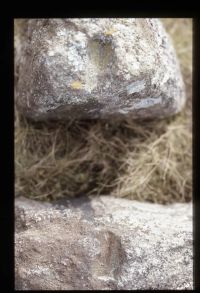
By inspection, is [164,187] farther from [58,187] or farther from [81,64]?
[81,64]

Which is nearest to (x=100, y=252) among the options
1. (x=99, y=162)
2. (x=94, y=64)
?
(x=99, y=162)

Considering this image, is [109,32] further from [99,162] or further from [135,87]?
[99,162]

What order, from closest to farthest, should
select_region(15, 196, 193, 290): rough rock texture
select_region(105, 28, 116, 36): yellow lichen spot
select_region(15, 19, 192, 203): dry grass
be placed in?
select_region(105, 28, 116, 36): yellow lichen spot < select_region(15, 196, 193, 290): rough rock texture < select_region(15, 19, 192, 203): dry grass

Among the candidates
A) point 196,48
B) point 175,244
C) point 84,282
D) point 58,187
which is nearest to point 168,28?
point 196,48

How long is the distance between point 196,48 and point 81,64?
0.66m

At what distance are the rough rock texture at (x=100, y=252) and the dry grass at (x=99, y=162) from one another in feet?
0.80

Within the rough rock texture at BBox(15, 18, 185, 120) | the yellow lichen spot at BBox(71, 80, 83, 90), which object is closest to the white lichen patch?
the rough rock texture at BBox(15, 18, 185, 120)

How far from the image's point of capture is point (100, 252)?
146cm

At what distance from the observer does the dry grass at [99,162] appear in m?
1.80

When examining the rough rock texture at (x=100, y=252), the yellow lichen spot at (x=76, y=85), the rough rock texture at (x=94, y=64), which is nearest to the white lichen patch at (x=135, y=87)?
the rough rock texture at (x=94, y=64)

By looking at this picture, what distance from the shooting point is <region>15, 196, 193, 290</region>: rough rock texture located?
144cm

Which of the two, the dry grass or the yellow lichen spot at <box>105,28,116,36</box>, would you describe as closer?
the yellow lichen spot at <box>105,28,116,36</box>

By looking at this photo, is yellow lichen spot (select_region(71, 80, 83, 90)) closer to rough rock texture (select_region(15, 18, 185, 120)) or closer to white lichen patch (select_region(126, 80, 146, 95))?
rough rock texture (select_region(15, 18, 185, 120))

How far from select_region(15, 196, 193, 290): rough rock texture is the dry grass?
24 cm
